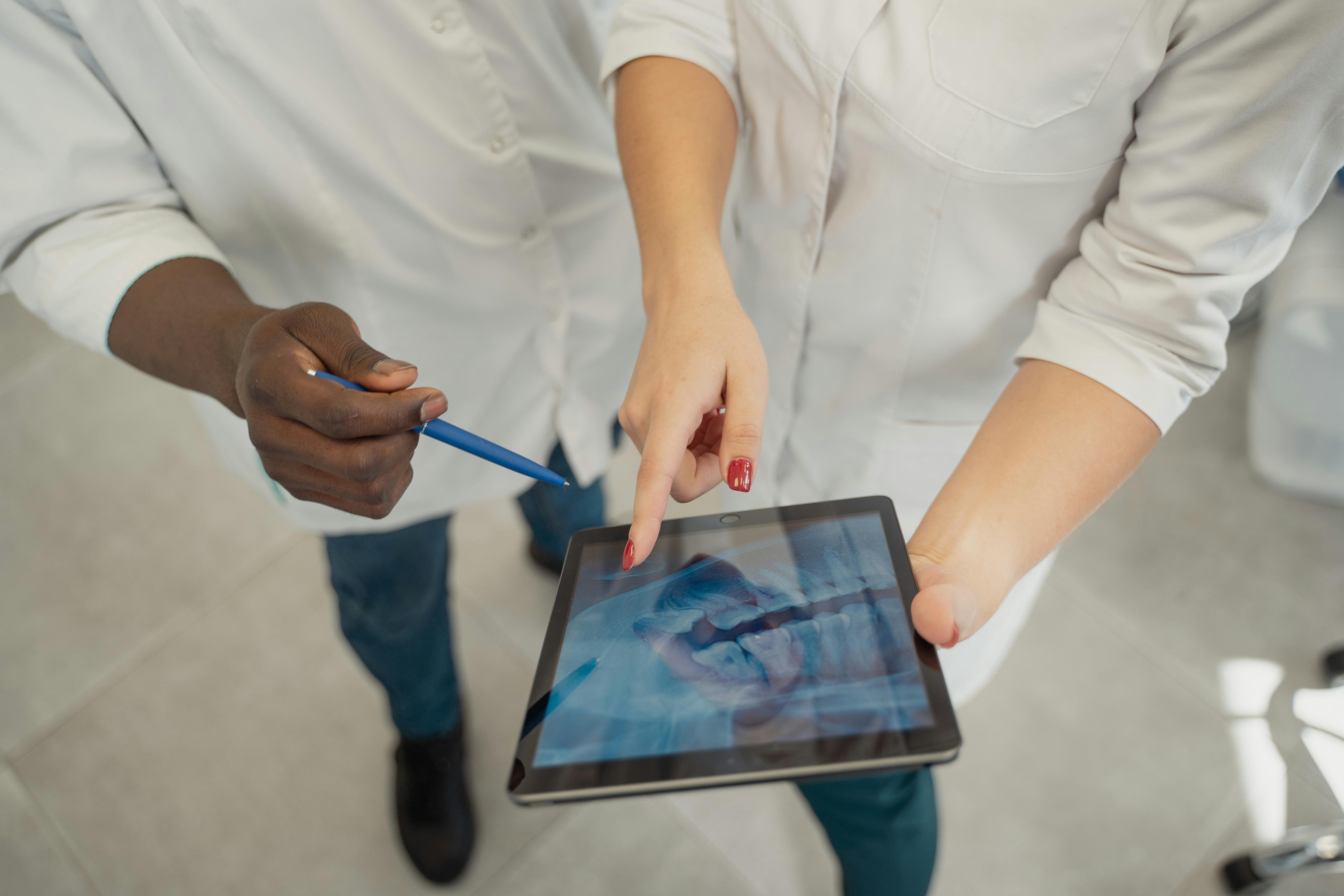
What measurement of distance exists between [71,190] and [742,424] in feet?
2.21

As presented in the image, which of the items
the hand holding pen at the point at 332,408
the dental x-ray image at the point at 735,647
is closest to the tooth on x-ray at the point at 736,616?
the dental x-ray image at the point at 735,647

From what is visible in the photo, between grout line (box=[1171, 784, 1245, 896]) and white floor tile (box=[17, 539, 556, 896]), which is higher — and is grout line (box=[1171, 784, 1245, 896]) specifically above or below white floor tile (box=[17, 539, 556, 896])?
above

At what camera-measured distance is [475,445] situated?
74 centimetres

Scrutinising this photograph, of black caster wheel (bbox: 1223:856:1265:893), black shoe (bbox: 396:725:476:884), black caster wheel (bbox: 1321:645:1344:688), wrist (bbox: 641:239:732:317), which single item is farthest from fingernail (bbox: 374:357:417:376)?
black caster wheel (bbox: 1321:645:1344:688)

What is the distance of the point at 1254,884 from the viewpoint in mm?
1370

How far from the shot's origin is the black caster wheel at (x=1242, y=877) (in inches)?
53.9

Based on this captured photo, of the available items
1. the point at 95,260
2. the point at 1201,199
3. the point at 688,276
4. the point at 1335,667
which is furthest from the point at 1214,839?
the point at 95,260

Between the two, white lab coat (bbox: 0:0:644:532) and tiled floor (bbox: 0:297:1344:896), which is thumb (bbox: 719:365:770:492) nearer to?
white lab coat (bbox: 0:0:644:532)

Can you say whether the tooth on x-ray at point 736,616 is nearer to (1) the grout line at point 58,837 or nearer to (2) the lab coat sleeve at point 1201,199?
(2) the lab coat sleeve at point 1201,199

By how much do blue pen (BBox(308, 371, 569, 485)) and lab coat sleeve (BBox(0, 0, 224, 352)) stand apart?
30 centimetres

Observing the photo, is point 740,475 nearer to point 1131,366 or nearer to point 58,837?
point 1131,366

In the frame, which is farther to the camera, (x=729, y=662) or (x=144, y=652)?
(x=144, y=652)

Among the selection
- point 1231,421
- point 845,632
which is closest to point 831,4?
point 845,632

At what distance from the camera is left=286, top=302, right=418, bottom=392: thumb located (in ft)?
2.27
